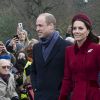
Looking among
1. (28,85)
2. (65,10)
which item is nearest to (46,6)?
(65,10)

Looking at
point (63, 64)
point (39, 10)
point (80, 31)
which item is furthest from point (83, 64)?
point (39, 10)

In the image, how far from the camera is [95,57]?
20.9ft

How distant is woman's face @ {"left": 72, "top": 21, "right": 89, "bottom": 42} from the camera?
644 centimetres

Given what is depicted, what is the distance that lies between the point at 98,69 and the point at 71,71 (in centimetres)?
39

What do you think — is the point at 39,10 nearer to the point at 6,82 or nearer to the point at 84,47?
the point at 6,82

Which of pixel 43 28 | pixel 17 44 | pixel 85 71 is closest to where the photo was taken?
pixel 85 71

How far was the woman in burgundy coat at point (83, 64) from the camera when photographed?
635cm

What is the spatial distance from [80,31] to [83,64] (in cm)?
43

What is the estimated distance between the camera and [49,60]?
7.19 metres

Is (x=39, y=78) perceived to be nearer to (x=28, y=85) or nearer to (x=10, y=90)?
(x=10, y=90)

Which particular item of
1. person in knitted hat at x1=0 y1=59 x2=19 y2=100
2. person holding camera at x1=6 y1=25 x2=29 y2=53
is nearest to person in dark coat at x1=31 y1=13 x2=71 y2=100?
person in knitted hat at x1=0 y1=59 x2=19 y2=100

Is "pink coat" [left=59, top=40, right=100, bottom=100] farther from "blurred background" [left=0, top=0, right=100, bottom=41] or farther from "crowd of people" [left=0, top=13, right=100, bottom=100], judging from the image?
"blurred background" [left=0, top=0, right=100, bottom=41]

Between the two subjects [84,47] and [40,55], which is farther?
[40,55]

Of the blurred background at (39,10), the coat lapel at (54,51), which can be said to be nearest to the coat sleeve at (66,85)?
the coat lapel at (54,51)
